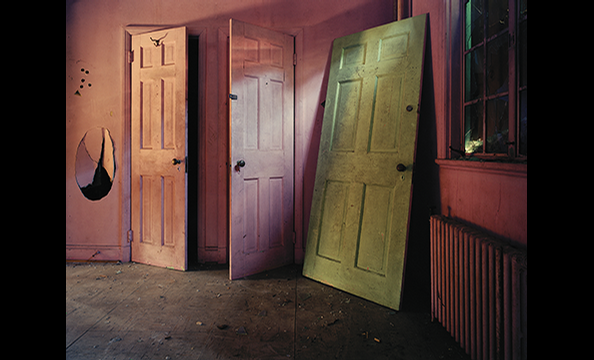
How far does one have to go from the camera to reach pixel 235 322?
2.19 metres

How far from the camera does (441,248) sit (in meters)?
2.02

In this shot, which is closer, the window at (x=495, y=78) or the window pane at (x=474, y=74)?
the window at (x=495, y=78)

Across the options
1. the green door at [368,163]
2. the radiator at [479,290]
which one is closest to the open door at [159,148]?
the green door at [368,163]

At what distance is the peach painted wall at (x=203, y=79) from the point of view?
3.34 metres

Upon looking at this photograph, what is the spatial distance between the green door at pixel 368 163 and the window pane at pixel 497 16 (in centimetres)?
58

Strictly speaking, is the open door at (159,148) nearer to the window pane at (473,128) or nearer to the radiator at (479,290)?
the radiator at (479,290)

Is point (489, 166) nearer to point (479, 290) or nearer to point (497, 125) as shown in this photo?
point (497, 125)

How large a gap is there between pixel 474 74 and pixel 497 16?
1.17ft

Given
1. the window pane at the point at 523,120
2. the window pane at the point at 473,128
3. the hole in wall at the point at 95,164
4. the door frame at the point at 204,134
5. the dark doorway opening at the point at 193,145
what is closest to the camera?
the window pane at the point at 523,120

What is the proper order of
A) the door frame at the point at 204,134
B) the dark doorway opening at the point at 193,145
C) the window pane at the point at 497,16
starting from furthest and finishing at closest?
the dark doorway opening at the point at 193,145 < the door frame at the point at 204,134 < the window pane at the point at 497,16

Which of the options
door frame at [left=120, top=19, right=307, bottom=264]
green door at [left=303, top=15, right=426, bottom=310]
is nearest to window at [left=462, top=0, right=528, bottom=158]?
green door at [left=303, top=15, right=426, bottom=310]

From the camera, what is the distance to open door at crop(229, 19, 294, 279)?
9.77 ft

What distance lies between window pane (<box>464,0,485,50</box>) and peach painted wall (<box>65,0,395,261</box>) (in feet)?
4.02
